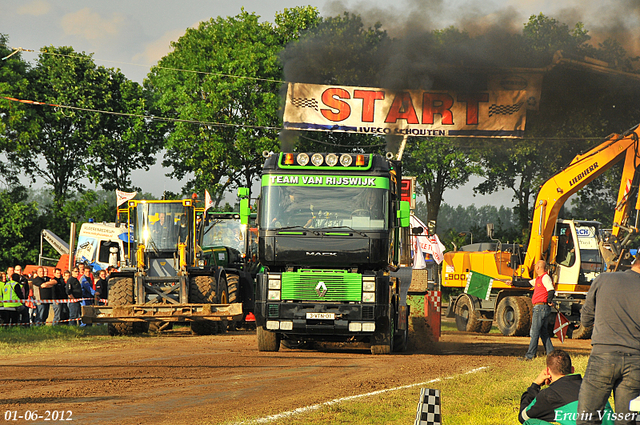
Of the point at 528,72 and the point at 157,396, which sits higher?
the point at 528,72

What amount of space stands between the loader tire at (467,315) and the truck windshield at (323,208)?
11.9 metres

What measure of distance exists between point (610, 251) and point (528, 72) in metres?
8.99

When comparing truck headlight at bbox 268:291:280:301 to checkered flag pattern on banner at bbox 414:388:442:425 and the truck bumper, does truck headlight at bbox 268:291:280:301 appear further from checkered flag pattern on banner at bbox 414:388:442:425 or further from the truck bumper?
checkered flag pattern on banner at bbox 414:388:442:425

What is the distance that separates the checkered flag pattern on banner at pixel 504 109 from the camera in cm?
2744

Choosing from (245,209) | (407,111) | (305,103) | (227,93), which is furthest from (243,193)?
(227,93)

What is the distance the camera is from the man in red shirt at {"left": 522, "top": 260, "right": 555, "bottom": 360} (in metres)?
14.3

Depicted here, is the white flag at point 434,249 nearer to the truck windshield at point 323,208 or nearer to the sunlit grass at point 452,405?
the truck windshield at point 323,208

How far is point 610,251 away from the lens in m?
20.2

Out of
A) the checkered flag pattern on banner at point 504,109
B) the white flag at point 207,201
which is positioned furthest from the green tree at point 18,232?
the checkered flag pattern on banner at point 504,109

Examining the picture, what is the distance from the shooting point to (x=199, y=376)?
447 inches

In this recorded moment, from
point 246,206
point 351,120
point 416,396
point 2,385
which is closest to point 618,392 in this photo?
point 416,396

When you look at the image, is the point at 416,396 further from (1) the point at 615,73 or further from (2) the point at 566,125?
(2) the point at 566,125

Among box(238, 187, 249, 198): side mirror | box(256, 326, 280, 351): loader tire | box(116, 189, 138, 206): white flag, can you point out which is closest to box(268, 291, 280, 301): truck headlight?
box(256, 326, 280, 351): loader tire

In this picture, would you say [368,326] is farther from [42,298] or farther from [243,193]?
[42,298]
